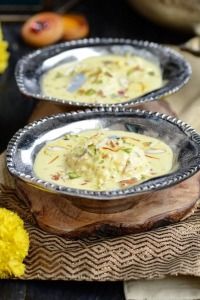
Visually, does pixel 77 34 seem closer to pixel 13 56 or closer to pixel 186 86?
pixel 13 56

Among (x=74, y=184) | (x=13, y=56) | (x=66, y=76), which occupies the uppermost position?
(x=74, y=184)

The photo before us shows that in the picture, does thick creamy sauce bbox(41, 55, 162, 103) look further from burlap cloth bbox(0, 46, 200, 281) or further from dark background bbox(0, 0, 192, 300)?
burlap cloth bbox(0, 46, 200, 281)

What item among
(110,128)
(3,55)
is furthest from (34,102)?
(110,128)

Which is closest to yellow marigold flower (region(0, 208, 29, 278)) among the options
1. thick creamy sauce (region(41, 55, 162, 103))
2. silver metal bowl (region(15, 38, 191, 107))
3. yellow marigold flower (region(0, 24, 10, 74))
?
silver metal bowl (region(15, 38, 191, 107))

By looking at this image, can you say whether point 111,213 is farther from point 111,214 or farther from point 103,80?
point 103,80

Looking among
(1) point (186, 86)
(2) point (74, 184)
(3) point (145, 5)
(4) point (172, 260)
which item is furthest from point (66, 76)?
(4) point (172, 260)

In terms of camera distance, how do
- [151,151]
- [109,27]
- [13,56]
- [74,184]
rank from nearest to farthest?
[74,184]
[151,151]
[13,56]
[109,27]

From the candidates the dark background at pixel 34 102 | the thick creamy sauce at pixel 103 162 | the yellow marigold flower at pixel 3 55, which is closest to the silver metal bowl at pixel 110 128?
the thick creamy sauce at pixel 103 162
